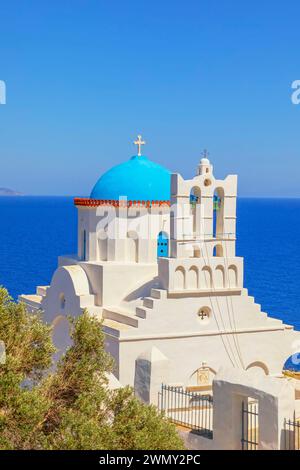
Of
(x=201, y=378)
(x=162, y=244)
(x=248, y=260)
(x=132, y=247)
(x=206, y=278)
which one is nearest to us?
(x=201, y=378)

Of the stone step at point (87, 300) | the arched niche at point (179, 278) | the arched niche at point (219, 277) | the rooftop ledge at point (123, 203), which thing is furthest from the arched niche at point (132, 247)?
the arched niche at point (219, 277)

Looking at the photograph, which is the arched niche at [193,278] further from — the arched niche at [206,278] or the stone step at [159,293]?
the stone step at [159,293]

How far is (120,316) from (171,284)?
1.48 m

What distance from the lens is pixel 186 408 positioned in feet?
49.1

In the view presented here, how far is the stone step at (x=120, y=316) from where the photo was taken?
17.7 m

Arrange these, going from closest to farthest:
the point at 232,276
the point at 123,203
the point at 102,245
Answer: the point at 232,276 < the point at 123,203 < the point at 102,245

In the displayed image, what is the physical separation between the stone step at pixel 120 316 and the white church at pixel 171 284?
2 cm


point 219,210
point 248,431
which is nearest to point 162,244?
point 219,210

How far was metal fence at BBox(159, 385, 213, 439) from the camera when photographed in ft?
47.2

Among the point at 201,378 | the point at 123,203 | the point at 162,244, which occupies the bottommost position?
the point at 201,378

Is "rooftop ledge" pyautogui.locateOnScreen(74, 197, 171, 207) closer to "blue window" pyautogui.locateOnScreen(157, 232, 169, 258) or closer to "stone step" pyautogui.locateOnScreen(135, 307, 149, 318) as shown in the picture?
"blue window" pyautogui.locateOnScreen(157, 232, 169, 258)

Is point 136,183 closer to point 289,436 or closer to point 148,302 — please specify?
point 148,302

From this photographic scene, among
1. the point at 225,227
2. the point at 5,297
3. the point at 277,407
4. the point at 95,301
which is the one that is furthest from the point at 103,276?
the point at 277,407

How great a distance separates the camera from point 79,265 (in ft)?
67.4
